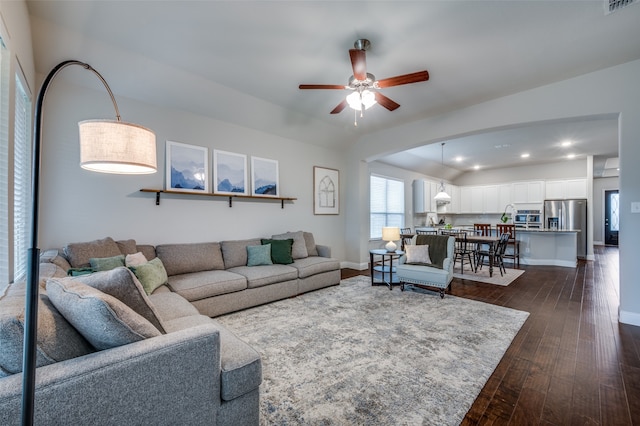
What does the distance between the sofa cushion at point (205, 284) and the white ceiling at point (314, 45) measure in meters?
2.35

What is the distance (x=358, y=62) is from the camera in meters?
2.49

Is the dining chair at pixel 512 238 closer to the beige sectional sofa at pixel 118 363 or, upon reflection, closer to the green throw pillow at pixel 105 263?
the beige sectional sofa at pixel 118 363

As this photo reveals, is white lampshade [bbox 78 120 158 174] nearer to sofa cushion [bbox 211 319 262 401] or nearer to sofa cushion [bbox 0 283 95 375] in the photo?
sofa cushion [bbox 0 283 95 375]

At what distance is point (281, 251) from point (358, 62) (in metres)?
2.85

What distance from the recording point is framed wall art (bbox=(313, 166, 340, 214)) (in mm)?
5676

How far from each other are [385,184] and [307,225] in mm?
2923

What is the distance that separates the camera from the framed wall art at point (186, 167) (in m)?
3.74

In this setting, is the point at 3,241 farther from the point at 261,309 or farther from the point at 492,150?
the point at 492,150

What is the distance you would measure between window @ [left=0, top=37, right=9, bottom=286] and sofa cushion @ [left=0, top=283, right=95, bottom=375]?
2.85ft

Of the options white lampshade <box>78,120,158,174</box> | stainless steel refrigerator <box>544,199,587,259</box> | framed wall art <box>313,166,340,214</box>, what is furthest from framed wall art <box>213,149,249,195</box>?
stainless steel refrigerator <box>544,199,587,259</box>

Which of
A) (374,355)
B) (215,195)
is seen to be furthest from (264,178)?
(374,355)

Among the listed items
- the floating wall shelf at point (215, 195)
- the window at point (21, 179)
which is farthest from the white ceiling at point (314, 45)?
the floating wall shelf at point (215, 195)

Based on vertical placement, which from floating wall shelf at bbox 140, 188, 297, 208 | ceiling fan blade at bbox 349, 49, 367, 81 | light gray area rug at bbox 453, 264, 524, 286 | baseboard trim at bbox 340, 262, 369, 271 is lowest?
light gray area rug at bbox 453, 264, 524, 286

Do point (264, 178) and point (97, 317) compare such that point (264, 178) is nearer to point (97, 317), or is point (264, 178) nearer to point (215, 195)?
point (215, 195)
